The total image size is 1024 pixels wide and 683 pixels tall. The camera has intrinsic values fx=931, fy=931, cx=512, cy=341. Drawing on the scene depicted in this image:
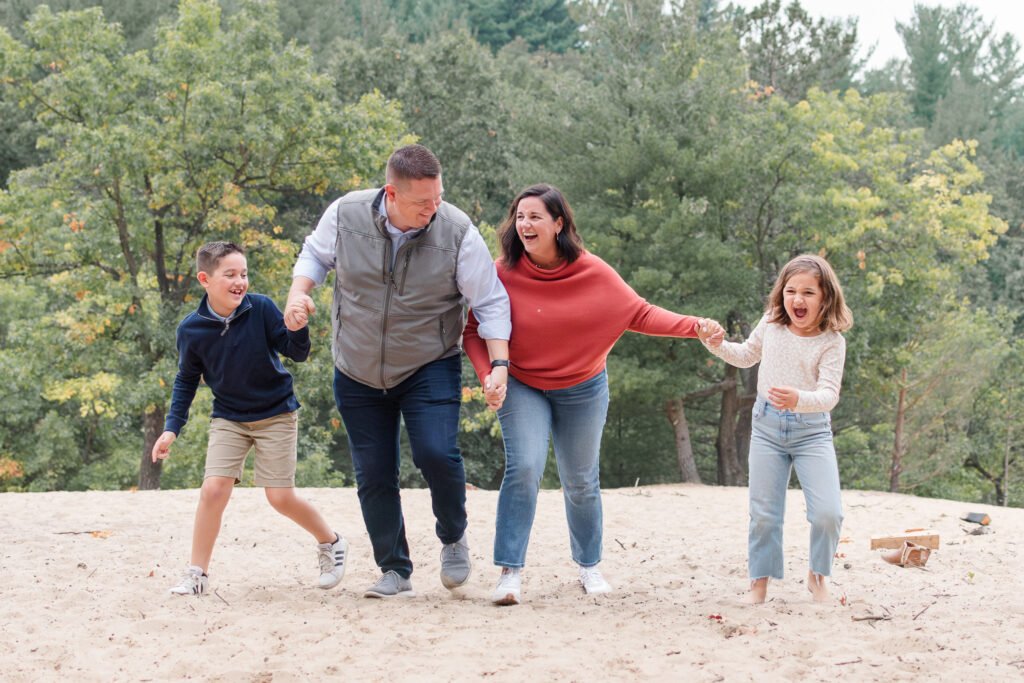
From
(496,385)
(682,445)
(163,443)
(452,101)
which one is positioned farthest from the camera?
(452,101)

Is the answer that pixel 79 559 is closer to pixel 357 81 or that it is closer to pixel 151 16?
pixel 357 81

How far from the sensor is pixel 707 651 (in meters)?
Answer: 3.55

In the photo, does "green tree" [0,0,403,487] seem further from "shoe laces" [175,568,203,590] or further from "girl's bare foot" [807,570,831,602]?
"girl's bare foot" [807,570,831,602]

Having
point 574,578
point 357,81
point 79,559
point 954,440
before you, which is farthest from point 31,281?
point 954,440

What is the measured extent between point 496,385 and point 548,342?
40cm

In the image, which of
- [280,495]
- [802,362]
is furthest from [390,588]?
[802,362]

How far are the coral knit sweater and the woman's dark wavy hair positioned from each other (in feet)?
0.15

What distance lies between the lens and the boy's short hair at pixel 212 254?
4320 millimetres

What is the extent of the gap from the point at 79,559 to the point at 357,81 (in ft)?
74.9

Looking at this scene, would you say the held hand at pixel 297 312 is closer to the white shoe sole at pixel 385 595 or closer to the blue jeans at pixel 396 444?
the blue jeans at pixel 396 444

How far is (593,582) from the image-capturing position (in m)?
4.68

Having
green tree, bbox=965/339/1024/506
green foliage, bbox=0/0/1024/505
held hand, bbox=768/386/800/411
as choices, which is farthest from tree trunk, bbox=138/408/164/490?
green tree, bbox=965/339/1024/506

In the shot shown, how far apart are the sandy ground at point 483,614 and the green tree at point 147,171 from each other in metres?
9.02

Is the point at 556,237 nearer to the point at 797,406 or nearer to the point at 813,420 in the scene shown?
the point at 797,406
